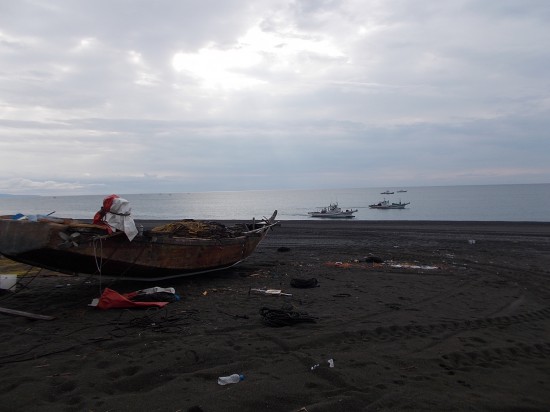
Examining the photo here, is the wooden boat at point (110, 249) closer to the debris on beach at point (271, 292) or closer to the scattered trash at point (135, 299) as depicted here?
the scattered trash at point (135, 299)

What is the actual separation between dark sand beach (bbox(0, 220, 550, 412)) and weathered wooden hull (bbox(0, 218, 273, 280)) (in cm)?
61

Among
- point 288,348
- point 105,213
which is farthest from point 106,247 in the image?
point 288,348

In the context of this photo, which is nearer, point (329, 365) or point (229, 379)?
point (229, 379)

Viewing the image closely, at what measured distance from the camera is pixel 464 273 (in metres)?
11.4

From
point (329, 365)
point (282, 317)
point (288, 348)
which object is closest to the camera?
point (329, 365)

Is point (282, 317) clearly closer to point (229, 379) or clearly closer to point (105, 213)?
point (229, 379)

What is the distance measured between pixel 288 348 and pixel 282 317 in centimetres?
108

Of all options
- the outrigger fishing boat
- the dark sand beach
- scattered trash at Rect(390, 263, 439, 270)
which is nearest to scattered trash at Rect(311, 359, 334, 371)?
the dark sand beach

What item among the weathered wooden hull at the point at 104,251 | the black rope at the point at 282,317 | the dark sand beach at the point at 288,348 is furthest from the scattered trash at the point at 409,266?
the black rope at the point at 282,317

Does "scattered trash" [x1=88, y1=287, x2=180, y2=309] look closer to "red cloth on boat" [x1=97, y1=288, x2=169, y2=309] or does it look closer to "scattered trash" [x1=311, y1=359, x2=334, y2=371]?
"red cloth on boat" [x1=97, y1=288, x2=169, y2=309]

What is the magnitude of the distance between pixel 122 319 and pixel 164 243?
2.18 m

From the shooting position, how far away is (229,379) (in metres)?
4.29

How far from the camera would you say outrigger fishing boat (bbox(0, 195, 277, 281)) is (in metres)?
6.73

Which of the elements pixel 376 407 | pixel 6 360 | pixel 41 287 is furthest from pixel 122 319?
pixel 376 407
